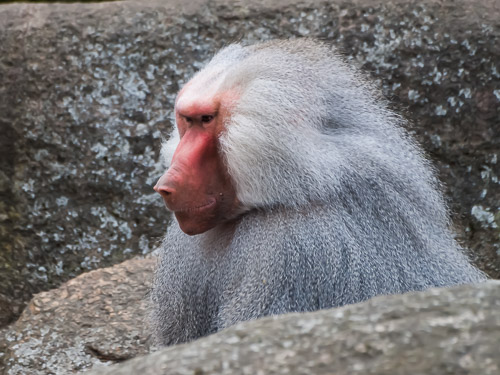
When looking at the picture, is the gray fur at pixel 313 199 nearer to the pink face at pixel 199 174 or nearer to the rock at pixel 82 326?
the pink face at pixel 199 174

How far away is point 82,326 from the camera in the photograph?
3.44 meters

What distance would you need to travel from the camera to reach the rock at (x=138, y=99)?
3.81 meters

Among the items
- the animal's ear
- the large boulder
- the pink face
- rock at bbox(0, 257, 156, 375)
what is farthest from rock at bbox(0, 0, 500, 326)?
the large boulder

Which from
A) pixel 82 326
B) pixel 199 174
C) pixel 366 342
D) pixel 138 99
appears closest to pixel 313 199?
pixel 199 174

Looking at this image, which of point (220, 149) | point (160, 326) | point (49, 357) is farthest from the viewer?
point (49, 357)

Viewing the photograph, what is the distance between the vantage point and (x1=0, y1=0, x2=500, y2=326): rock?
12.5 feet

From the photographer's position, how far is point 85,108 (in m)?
3.97

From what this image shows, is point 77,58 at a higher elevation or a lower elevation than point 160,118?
higher

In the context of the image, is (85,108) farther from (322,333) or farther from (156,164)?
(322,333)

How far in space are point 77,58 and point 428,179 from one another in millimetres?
2045

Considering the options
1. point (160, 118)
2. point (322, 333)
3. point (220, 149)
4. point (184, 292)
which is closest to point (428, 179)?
point (220, 149)

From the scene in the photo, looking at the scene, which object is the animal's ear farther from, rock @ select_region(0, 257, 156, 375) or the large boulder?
the large boulder

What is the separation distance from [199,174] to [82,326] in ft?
4.25

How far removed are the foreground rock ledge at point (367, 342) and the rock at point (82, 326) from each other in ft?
5.65
